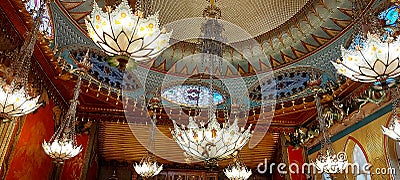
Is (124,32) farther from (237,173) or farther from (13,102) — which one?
(237,173)

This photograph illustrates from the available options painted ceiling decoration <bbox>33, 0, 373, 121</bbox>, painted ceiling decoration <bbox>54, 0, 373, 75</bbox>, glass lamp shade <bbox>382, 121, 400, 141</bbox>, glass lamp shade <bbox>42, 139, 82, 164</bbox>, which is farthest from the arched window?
glass lamp shade <bbox>42, 139, 82, 164</bbox>

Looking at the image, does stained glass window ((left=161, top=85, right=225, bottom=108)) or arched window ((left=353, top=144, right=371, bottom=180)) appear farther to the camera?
stained glass window ((left=161, top=85, right=225, bottom=108))

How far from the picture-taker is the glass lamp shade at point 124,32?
3.01 m

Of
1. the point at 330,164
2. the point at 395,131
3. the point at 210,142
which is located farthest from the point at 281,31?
the point at 210,142

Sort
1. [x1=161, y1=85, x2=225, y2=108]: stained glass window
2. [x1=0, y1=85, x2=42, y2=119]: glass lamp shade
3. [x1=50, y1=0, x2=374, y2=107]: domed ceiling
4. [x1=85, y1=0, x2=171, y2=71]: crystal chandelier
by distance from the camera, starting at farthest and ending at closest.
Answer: [x1=161, y1=85, x2=225, y2=108]: stained glass window, [x1=50, y1=0, x2=374, y2=107]: domed ceiling, [x1=0, y1=85, x2=42, y2=119]: glass lamp shade, [x1=85, y1=0, x2=171, y2=71]: crystal chandelier

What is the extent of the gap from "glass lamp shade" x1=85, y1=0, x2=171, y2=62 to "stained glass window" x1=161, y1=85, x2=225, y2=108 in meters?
7.32

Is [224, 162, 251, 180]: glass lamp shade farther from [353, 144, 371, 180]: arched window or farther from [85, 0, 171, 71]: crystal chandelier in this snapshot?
[85, 0, 171, 71]: crystal chandelier

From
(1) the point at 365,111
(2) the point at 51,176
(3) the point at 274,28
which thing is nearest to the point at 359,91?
(1) the point at 365,111

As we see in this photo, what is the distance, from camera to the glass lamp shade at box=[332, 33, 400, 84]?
339 centimetres

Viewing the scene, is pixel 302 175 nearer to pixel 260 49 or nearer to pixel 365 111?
pixel 365 111
